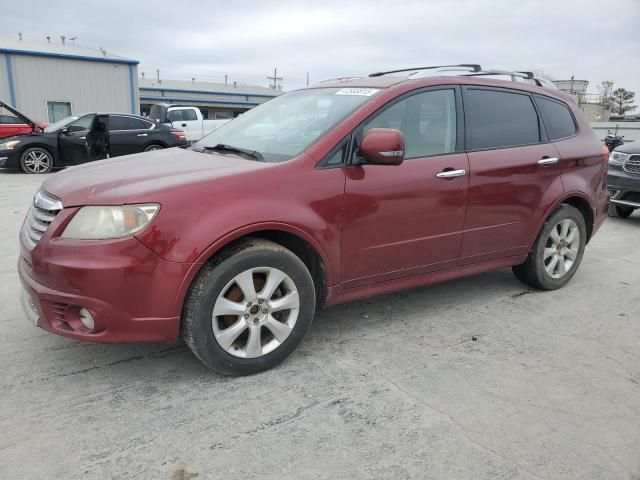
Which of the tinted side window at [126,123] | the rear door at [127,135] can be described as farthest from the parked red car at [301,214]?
the tinted side window at [126,123]

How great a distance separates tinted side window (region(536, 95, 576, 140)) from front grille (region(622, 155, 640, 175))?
3851 millimetres

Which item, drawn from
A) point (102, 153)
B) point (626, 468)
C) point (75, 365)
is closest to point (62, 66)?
point (102, 153)

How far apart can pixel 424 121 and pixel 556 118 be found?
1.57m

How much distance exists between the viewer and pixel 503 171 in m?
3.93

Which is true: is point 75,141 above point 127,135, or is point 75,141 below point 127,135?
below

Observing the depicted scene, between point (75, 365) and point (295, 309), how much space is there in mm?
1321

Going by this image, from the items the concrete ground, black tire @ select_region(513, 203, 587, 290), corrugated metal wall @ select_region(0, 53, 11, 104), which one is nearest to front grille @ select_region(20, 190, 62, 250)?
the concrete ground

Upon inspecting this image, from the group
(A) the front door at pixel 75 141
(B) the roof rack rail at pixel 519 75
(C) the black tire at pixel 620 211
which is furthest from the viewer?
(A) the front door at pixel 75 141

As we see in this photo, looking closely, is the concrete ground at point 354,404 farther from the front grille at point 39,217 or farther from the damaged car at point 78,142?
the damaged car at point 78,142

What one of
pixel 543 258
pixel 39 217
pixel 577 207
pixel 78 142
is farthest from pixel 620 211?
pixel 78 142

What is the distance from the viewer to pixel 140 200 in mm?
2660

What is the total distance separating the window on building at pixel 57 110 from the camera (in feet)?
75.0

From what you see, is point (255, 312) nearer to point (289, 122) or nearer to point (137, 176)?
point (137, 176)

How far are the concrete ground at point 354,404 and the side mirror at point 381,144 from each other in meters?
1.22
